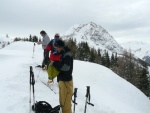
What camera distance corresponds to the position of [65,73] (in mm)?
9906

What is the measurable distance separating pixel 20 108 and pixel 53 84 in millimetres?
4410

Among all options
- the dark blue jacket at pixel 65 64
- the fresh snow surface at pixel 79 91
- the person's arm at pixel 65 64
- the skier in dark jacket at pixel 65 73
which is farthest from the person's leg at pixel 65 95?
the fresh snow surface at pixel 79 91

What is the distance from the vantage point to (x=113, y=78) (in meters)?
24.5

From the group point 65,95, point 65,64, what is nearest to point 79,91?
point 65,95

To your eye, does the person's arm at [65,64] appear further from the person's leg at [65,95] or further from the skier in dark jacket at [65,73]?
the person's leg at [65,95]

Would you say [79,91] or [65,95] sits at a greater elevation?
[65,95]

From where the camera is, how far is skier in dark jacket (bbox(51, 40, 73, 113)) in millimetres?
9727

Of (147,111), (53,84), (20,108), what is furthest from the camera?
(147,111)

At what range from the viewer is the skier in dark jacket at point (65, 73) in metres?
9.73

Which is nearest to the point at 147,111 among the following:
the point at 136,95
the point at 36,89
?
the point at 136,95

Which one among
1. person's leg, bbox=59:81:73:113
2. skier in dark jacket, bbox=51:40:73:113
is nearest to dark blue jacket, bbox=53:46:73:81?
skier in dark jacket, bbox=51:40:73:113

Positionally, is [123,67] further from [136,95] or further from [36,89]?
[36,89]

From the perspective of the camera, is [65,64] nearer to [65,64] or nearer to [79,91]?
[65,64]

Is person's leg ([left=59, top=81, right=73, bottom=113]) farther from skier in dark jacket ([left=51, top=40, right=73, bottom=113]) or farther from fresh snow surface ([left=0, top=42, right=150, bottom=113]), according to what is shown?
fresh snow surface ([left=0, top=42, right=150, bottom=113])
